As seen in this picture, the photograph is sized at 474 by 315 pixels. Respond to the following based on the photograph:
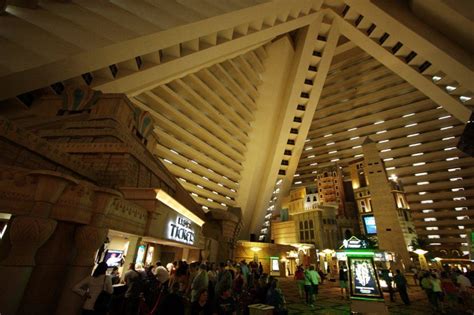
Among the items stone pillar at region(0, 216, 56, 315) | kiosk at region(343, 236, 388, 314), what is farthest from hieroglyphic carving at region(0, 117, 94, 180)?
kiosk at region(343, 236, 388, 314)

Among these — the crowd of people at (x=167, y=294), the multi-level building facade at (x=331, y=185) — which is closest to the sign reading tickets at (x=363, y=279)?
the crowd of people at (x=167, y=294)

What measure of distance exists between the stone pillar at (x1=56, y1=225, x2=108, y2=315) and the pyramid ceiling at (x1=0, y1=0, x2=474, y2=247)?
17.9 ft

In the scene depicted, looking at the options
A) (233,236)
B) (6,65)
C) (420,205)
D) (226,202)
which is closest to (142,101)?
(6,65)

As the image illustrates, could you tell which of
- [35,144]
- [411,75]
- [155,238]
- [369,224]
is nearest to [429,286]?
[155,238]

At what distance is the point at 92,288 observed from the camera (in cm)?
304

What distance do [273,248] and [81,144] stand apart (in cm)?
2063

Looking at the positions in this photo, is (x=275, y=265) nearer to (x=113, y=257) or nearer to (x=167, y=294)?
(x=113, y=257)

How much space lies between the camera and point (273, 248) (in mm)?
22172

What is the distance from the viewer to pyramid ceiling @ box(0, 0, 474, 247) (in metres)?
6.84

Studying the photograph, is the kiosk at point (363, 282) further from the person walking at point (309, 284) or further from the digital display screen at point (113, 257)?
the digital display screen at point (113, 257)

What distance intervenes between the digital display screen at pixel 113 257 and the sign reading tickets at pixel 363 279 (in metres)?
6.18

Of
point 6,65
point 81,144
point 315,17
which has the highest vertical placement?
point 315,17

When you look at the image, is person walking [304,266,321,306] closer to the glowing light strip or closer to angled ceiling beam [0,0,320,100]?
the glowing light strip

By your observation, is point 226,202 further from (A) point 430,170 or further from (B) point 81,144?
(A) point 430,170
